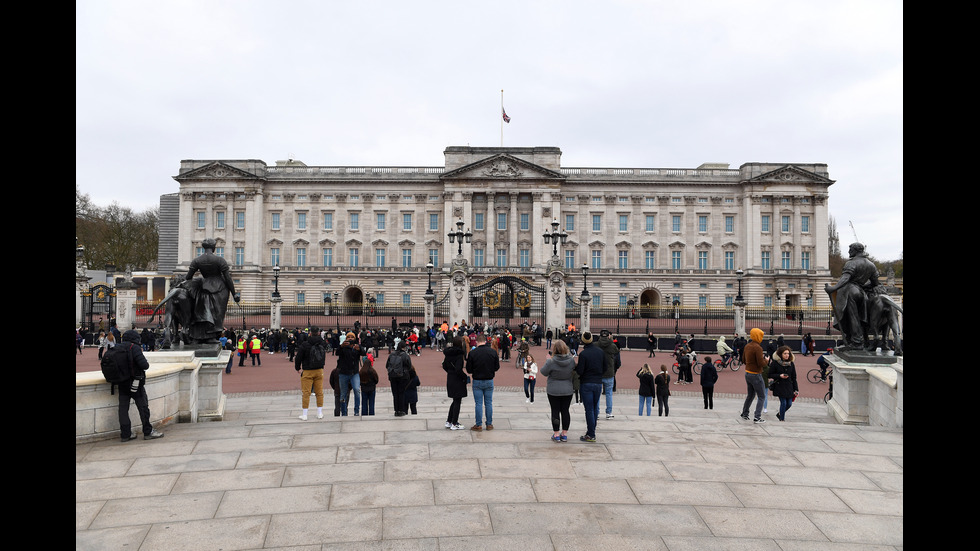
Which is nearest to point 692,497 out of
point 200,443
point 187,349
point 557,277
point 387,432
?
point 387,432

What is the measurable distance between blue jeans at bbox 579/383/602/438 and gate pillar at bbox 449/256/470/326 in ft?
82.3

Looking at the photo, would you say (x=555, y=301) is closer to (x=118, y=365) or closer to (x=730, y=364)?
(x=730, y=364)

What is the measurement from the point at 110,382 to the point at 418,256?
5276 centimetres

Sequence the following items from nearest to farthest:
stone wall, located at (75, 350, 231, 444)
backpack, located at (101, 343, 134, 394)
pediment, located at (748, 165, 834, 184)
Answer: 1. backpack, located at (101, 343, 134, 394)
2. stone wall, located at (75, 350, 231, 444)
3. pediment, located at (748, 165, 834, 184)

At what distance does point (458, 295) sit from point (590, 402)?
83.8 feet

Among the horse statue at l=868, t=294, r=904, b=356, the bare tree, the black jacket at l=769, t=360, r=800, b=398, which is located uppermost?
the bare tree

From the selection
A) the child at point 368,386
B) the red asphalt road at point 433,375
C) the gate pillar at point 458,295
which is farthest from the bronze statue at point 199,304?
the gate pillar at point 458,295

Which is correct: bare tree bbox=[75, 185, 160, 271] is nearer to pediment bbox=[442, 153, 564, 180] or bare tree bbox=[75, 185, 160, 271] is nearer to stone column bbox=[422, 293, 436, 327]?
pediment bbox=[442, 153, 564, 180]

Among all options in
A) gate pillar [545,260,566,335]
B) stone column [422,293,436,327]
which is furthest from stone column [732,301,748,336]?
stone column [422,293,436,327]

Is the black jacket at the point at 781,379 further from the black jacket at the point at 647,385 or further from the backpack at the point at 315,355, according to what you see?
the backpack at the point at 315,355

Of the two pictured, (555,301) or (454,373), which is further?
(555,301)

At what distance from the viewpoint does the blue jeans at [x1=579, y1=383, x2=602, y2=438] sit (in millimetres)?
8724

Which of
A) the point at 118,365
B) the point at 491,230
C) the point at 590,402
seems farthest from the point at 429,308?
the point at 491,230

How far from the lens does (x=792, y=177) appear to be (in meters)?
59.6
